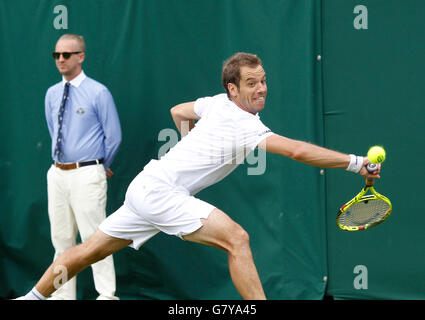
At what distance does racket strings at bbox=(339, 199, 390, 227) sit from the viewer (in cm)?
436

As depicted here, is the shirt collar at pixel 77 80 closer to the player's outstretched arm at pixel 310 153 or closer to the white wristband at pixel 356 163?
the player's outstretched arm at pixel 310 153

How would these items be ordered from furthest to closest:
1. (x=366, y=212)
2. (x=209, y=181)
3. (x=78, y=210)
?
(x=78, y=210), (x=366, y=212), (x=209, y=181)

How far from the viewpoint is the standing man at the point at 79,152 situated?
541cm

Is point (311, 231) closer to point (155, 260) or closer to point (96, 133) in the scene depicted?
point (155, 260)

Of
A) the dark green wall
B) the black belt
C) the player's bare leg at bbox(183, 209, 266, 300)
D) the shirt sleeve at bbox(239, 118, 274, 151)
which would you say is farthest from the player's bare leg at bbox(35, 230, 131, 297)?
the dark green wall

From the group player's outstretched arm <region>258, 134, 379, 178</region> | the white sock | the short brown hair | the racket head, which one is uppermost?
the short brown hair

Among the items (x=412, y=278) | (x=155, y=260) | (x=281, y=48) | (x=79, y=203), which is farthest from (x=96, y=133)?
(x=412, y=278)

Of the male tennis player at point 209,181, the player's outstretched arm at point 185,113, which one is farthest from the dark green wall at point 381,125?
the male tennis player at point 209,181

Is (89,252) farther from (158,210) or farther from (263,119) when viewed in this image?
(263,119)

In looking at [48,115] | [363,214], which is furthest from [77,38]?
[363,214]

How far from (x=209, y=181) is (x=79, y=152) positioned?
1491 mm

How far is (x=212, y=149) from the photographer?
415 centimetres

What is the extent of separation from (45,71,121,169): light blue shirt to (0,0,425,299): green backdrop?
347mm

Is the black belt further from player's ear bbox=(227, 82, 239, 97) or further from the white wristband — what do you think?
the white wristband
